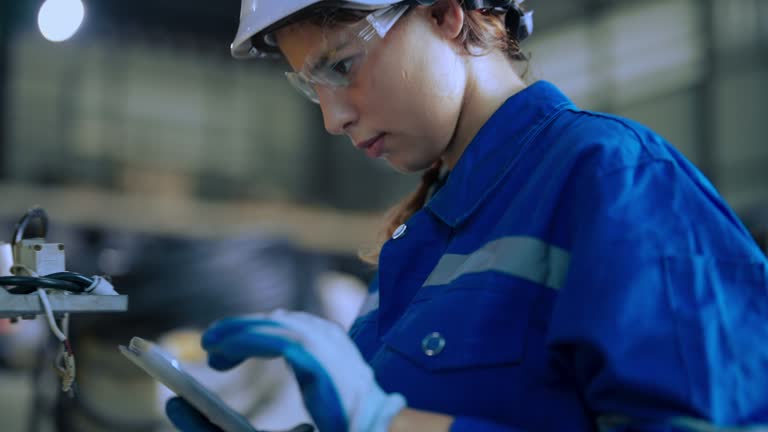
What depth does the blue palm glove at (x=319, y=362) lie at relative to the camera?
66 cm

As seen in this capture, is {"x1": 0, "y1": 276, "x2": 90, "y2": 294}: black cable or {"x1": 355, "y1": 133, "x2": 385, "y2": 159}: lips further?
{"x1": 355, "y1": 133, "x2": 385, "y2": 159}: lips

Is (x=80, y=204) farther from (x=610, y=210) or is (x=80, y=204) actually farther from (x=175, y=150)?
(x=610, y=210)

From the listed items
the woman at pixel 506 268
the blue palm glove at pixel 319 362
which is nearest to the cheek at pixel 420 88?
the woman at pixel 506 268

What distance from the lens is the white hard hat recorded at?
893mm

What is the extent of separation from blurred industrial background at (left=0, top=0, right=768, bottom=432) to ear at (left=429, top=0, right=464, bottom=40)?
2.34 metres

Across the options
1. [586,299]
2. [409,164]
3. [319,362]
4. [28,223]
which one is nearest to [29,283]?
[28,223]

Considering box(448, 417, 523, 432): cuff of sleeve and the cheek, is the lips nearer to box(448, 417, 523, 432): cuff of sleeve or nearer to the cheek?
the cheek

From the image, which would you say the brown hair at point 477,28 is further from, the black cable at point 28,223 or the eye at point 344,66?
the black cable at point 28,223

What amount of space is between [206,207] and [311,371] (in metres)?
6.74

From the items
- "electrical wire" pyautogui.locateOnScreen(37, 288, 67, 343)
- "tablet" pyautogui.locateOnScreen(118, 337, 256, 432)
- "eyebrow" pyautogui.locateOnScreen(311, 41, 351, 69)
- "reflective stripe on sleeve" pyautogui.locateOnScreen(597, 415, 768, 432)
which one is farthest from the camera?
"eyebrow" pyautogui.locateOnScreen(311, 41, 351, 69)

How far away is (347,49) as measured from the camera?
932 millimetres

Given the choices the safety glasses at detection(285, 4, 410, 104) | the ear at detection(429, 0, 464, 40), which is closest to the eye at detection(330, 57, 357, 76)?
the safety glasses at detection(285, 4, 410, 104)

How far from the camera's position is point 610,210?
693mm

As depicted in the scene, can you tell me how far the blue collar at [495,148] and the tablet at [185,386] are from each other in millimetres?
329
